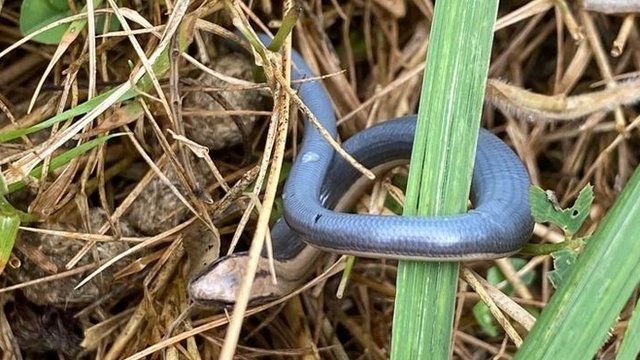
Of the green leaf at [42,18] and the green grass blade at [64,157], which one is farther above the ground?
the green leaf at [42,18]

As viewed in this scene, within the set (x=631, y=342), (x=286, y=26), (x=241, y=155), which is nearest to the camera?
(x=631, y=342)

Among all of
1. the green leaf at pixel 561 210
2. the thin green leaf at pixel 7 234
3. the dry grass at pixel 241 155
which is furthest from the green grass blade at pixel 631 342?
the thin green leaf at pixel 7 234

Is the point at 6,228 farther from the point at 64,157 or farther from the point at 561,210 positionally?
the point at 561,210

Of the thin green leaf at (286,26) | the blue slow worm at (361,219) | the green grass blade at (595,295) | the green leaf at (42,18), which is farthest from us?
the green leaf at (42,18)

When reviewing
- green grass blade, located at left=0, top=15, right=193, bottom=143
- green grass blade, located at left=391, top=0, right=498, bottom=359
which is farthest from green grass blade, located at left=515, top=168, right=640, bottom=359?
green grass blade, located at left=0, top=15, right=193, bottom=143

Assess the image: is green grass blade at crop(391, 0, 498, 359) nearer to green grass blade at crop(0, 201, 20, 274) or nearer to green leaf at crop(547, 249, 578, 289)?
green leaf at crop(547, 249, 578, 289)

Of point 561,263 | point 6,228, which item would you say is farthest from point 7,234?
point 561,263

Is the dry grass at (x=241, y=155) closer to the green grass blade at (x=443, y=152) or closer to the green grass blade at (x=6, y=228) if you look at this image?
the green grass blade at (x=6, y=228)
